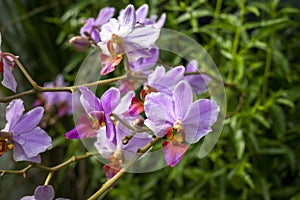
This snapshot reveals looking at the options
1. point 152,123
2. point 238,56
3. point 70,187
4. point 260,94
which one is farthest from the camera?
point 70,187

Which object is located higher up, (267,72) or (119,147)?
(119,147)

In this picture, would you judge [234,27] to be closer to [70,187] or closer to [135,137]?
[135,137]

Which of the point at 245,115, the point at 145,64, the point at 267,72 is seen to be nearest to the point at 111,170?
the point at 145,64

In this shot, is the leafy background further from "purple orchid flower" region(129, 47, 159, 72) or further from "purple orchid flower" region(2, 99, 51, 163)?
"purple orchid flower" region(2, 99, 51, 163)

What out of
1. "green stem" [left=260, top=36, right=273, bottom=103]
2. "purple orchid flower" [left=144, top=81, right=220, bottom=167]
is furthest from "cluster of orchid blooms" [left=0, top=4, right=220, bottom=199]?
→ "green stem" [left=260, top=36, right=273, bottom=103]

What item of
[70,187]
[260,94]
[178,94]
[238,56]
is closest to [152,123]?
[178,94]

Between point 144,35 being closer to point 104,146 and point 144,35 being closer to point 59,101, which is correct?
point 104,146
